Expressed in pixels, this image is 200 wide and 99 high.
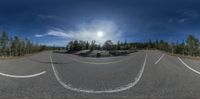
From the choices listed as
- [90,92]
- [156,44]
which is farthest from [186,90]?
[156,44]

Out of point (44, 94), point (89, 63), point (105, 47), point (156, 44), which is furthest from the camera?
point (89, 63)

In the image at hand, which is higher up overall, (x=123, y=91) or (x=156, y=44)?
(x=156, y=44)

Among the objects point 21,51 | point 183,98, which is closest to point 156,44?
point 183,98

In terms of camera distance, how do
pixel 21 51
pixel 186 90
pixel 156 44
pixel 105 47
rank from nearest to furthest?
pixel 186 90
pixel 105 47
pixel 156 44
pixel 21 51

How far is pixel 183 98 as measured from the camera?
116 inches

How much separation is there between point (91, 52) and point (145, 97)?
9.26 ft

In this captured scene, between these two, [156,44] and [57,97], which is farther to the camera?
[156,44]

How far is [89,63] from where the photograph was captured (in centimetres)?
627

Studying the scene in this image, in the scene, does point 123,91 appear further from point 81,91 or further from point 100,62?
point 100,62

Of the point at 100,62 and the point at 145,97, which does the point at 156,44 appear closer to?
the point at 100,62

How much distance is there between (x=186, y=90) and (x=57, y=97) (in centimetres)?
280

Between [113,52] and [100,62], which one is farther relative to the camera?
[100,62]

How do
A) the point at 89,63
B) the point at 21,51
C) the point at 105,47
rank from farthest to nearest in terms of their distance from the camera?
the point at 21,51, the point at 89,63, the point at 105,47

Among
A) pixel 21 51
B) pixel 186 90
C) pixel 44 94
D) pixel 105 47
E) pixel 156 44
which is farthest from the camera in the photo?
pixel 21 51
